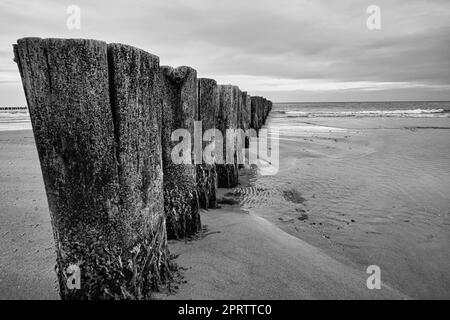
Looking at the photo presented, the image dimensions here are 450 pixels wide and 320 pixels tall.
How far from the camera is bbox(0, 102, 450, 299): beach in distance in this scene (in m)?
2.39

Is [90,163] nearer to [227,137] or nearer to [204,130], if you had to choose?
[204,130]

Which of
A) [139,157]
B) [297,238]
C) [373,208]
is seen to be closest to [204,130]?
[297,238]

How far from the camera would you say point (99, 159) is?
1750 millimetres

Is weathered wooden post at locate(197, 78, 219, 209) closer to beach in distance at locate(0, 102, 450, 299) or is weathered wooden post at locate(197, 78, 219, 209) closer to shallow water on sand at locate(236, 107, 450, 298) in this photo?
beach in distance at locate(0, 102, 450, 299)

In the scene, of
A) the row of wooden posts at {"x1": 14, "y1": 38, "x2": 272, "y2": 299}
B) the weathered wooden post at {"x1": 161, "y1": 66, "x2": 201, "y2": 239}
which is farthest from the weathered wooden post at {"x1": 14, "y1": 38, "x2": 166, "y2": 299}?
the weathered wooden post at {"x1": 161, "y1": 66, "x2": 201, "y2": 239}

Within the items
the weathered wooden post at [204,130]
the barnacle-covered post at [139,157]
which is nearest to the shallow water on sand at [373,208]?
the weathered wooden post at [204,130]

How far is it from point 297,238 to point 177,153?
177cm

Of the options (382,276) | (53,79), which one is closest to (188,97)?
(53,79)

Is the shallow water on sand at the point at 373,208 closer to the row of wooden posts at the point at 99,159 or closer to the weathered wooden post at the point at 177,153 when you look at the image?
the weathered wooden post at the point at 177,153

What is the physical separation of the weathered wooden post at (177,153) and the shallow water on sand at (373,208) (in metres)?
1.54
